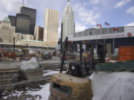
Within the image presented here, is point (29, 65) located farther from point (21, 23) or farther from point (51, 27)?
point (21, 23)

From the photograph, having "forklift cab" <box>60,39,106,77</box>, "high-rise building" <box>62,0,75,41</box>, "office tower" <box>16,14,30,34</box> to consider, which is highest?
"office tower" <box>16,14,30,34</box>

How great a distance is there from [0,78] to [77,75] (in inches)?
199

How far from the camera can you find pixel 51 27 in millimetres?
157625

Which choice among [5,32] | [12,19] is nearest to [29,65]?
[5,32]

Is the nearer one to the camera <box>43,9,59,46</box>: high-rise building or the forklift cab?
the forklift cab

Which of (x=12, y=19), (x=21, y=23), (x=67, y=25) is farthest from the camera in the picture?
(x=12, y=19)

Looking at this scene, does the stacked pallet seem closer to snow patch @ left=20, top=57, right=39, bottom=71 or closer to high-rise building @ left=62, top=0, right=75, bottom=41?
snow patch @ left=20, top=57, right=39, bottom=71

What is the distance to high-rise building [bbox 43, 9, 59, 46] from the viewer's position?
509 ft

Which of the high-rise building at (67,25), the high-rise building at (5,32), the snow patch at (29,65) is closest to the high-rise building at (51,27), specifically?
the high-rise building at (5,32)

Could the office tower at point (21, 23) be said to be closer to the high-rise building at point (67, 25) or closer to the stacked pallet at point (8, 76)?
the high-rise building at point (67, 25)

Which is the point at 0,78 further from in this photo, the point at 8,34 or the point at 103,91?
the point at 8,34

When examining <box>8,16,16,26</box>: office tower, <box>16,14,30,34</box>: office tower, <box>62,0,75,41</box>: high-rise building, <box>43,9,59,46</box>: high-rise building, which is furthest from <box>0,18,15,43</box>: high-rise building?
<box>62,0,75,41</box>: high-rise building

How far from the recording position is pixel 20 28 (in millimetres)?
194000

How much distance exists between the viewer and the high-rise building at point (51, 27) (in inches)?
6112
